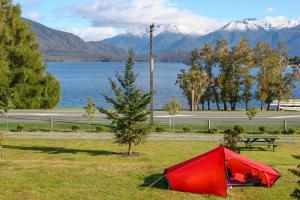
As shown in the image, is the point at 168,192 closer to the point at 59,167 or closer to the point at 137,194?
the point at 137,194

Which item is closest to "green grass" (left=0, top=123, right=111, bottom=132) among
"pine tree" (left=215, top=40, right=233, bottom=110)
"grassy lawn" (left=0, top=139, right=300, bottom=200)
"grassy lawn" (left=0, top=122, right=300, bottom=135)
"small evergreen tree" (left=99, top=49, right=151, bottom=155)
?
"grassy lawn" (left=0, top=122, right=300, bottom=135)

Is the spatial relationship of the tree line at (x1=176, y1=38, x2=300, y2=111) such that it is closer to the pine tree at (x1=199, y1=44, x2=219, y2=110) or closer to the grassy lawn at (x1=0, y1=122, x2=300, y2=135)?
the pine tree at (x1=199, y1=44, x2=219, y2=110)

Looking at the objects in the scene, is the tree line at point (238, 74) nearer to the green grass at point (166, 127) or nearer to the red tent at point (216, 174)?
the green grass at point (166, 127)

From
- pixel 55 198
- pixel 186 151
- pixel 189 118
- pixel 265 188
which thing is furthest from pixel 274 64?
pixel 55 198

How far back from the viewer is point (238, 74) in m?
64.2

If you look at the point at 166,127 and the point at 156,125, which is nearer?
the point at 166,127

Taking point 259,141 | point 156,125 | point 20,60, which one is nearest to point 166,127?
point 156,125

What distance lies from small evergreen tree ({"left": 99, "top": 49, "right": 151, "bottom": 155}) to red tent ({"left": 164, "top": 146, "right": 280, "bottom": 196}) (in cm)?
692

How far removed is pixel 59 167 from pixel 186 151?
9823 millimetres

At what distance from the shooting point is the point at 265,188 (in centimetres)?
1973

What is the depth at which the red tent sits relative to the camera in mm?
19031

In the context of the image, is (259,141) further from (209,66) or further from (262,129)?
(209,66)

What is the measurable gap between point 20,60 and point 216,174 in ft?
153

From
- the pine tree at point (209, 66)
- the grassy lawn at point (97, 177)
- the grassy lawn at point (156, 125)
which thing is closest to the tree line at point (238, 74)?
the pine tree at point (209, 66)
